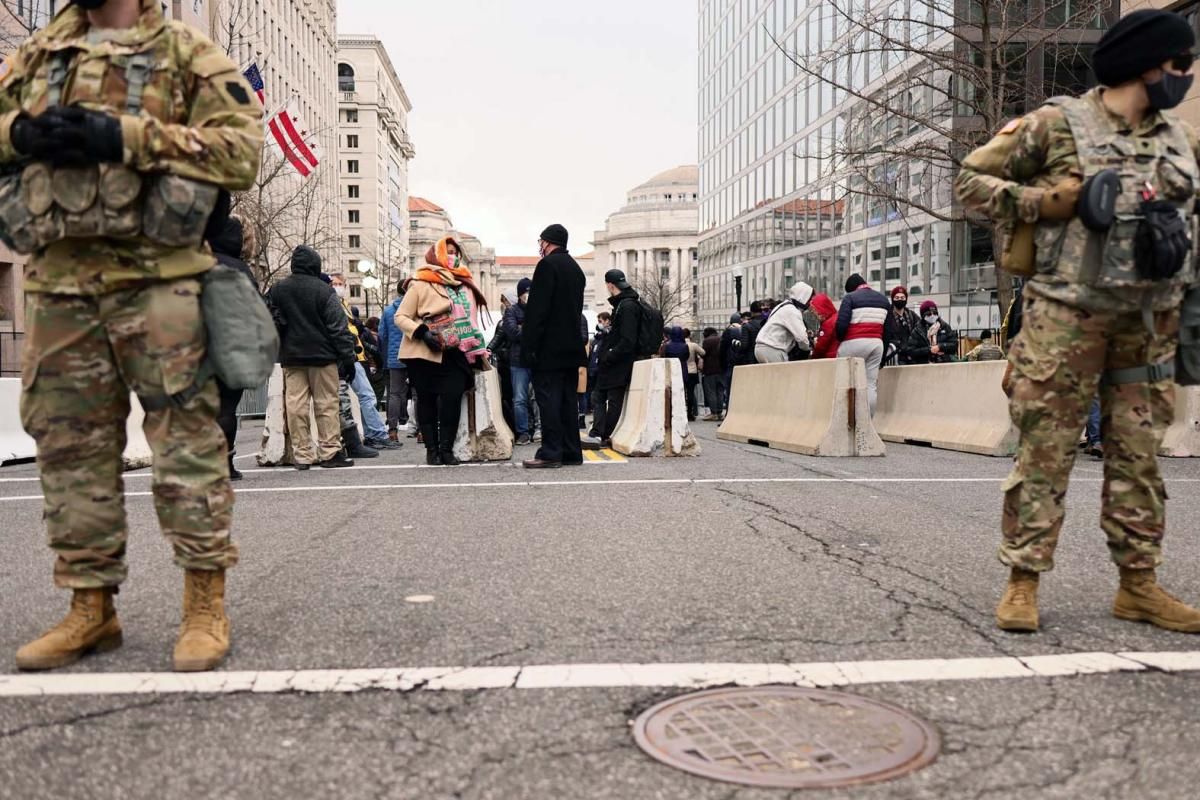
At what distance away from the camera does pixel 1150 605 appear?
3881mm

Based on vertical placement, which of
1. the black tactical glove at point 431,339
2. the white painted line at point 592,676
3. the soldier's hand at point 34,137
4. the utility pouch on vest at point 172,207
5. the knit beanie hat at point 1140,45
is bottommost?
the white painted line at point 592,676

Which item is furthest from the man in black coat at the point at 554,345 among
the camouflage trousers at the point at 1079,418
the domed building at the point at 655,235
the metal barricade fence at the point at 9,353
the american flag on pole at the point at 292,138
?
the domed building at the point at 655,235

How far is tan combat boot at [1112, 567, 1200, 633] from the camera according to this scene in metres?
3.81

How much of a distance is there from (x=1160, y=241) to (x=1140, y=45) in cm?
63

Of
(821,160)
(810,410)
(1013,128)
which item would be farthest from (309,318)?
(821,160)

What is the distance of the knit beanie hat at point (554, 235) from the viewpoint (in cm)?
1011

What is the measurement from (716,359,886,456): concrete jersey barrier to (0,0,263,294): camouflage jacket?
8195mm

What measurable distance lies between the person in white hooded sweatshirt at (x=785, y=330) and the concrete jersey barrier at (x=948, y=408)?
1147 millimetres

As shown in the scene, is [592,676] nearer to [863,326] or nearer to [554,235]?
[554,235]

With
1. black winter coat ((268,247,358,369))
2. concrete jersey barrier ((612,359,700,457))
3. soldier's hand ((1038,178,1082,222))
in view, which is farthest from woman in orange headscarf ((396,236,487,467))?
soldier's hand ((1038,178,1082,222))

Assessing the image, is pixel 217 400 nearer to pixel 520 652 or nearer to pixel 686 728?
pixel 520 652

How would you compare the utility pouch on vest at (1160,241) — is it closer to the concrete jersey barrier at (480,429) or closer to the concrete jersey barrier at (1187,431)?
the concrete jersey barrier at (480,429)

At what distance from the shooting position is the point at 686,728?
9.47ft

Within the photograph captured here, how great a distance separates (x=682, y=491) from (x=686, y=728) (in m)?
5.03
